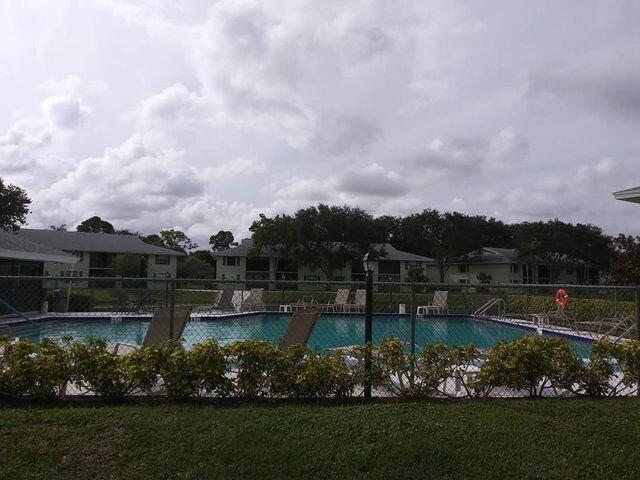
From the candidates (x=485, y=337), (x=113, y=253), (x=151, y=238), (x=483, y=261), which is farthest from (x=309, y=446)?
(x=151, y=238)

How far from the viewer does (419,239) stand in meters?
59.4

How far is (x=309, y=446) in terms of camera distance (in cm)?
430

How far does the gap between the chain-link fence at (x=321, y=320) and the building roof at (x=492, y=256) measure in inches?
1354

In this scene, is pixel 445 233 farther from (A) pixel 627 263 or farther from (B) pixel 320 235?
(A) pixel 627 263

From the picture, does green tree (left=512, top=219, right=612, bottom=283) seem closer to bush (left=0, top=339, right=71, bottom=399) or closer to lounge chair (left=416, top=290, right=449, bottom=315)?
lounge chair (left=416, top=290, right=449, bottom=315)

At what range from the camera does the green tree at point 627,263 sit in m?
18.2

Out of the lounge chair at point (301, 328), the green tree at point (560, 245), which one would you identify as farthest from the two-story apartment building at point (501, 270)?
the lounge chair at point (301, 328)

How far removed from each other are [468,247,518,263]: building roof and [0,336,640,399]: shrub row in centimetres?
5344

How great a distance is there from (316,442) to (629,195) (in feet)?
25.8

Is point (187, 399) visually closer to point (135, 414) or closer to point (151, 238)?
point (135, 414)

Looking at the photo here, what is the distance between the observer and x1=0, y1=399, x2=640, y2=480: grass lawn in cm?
397

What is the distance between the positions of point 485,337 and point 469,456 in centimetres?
1282

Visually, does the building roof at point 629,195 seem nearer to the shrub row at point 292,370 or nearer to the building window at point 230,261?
the shrub row at point 292,370

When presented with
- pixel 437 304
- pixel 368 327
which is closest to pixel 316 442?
pixel 368 327
